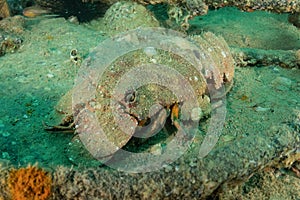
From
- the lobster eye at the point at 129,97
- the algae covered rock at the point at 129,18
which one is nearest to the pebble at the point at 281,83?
the lobster eye at the point at 129,97

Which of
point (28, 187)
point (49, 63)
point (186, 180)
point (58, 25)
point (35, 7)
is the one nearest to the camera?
point (28, 187)

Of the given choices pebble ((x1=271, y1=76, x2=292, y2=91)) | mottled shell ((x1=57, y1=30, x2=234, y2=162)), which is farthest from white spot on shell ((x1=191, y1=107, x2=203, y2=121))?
pebble ((x1=271, y1=76, x2=292, y2=91))

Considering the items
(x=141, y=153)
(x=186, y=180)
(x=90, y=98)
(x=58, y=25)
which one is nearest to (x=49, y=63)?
(x=58, y=25)

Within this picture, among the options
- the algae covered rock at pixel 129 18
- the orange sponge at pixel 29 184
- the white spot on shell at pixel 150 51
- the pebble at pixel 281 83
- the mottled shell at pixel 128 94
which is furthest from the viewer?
the algae covered rock at pixel 129 18

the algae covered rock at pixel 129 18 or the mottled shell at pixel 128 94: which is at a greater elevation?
the mottled shell at pixel 128 94

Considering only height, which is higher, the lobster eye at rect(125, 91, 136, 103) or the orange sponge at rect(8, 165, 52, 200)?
the orange sponge at rect(8, 165, 52, 200)

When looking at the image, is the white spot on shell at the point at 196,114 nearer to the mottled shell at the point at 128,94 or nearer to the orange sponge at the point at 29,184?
the mottled shell at the point at 128,94

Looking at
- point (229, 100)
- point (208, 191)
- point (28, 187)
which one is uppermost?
point (28, 187)

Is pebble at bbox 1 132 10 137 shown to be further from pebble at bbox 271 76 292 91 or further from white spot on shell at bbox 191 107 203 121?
pebble at bbox 271 76 292 91

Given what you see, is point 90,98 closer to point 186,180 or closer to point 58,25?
point 186,180
